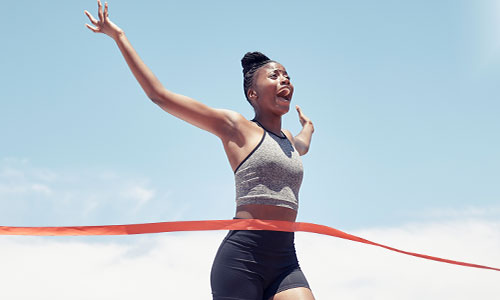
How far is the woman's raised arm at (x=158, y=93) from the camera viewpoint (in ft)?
12.6

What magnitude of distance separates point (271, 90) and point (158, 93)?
100cm

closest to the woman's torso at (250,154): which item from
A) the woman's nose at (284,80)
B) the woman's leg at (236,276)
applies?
the woman's leg at (236,276)

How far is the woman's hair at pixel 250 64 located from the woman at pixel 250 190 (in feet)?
1.72

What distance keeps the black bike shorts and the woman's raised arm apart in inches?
33.6

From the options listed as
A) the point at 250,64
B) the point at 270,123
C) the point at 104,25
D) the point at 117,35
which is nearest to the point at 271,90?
the point at 270,123

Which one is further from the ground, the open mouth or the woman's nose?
the woman's nose

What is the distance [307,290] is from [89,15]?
2561 mm

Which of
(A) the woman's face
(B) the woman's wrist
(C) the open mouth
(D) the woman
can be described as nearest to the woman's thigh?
(D) the woman

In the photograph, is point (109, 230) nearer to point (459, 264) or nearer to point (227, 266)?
point (227, 266)

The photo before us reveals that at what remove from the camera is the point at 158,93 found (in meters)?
3.85

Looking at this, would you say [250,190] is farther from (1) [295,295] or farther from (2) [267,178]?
(1) [295,295]

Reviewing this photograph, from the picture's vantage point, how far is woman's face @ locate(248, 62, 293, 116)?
4383 millimetres

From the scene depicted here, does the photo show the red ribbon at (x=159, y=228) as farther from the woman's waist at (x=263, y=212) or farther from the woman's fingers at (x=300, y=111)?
the woman's fingers at (x=300, y=111)

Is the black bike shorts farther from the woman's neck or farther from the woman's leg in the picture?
the woman's neck
